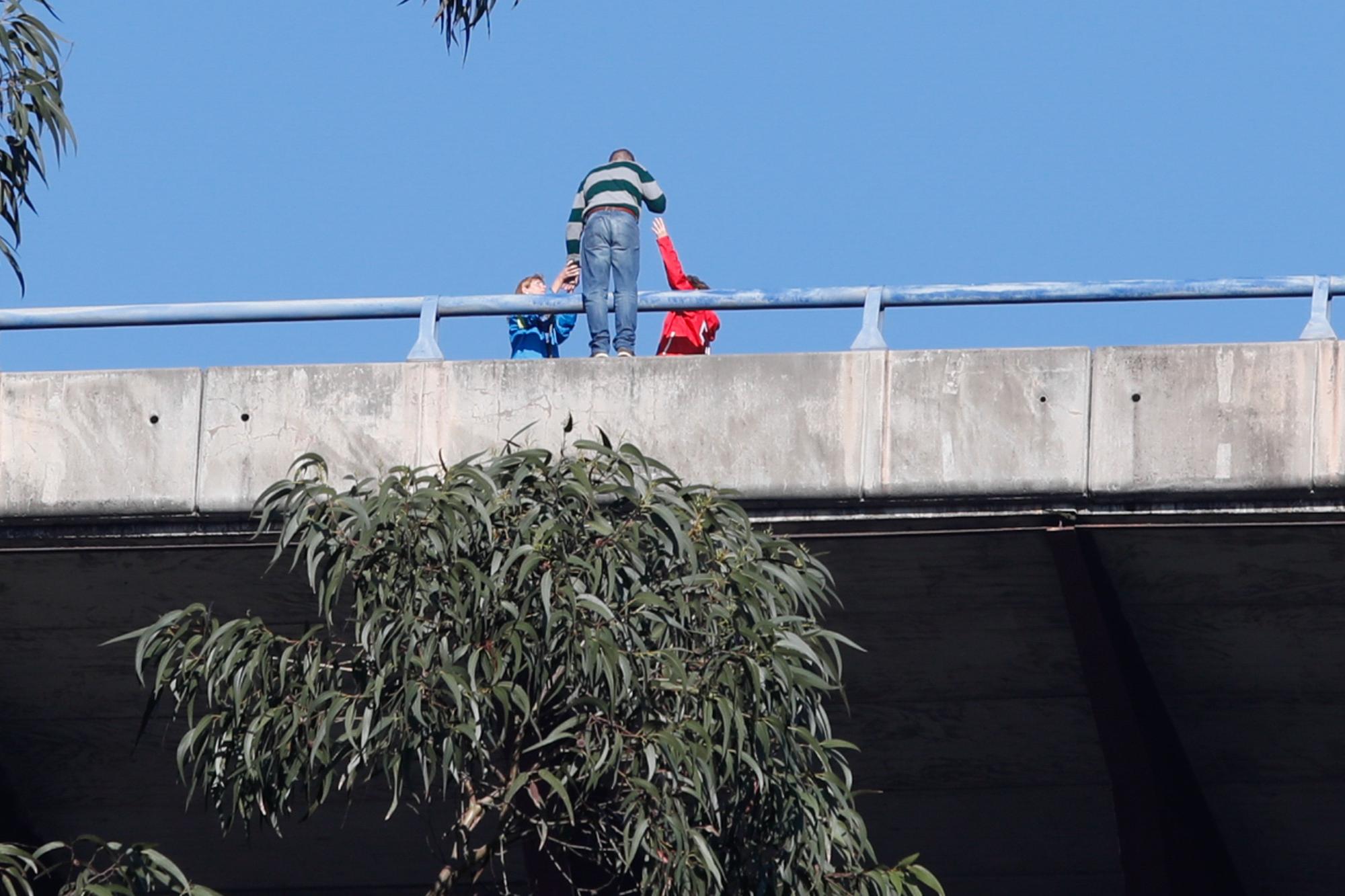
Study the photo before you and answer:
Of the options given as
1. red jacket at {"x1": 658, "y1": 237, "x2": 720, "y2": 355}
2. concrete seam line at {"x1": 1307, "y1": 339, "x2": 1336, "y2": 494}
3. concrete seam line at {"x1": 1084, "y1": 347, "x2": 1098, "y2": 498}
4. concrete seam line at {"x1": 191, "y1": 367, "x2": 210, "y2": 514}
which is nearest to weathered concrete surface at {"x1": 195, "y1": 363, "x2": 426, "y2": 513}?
concrete seam line at {"x1": 191, "y1": 367, "x2": 210, "y2": 514}

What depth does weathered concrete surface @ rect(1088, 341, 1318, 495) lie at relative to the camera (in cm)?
1291

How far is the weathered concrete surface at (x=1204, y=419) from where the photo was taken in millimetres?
12914

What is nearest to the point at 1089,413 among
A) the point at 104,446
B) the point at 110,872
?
the point at 104,446

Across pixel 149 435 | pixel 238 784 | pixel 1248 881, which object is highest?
pixel 149 435

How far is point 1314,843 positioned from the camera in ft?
62.4

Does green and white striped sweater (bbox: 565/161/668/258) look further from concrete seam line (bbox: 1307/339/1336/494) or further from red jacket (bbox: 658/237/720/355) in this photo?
concrete seam line (bbox: 1307/339/1336/494)

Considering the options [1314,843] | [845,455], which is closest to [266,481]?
[845,455]

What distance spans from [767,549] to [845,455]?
7.57 ft

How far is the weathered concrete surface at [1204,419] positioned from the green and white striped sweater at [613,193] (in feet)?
10.4

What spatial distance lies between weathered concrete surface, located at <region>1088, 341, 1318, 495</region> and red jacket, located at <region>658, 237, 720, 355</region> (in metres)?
3.10

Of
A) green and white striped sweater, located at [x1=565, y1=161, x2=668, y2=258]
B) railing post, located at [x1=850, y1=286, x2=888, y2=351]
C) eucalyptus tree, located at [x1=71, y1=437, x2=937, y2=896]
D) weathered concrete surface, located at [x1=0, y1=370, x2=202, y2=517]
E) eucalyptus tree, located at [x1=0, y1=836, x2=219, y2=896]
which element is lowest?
eucalyptus tree, located at [x1=0, y1=836, x2=219, y2=896]

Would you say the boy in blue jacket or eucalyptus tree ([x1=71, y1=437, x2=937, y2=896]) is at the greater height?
the boy in blue jacket

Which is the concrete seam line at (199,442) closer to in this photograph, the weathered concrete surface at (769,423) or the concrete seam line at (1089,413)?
the weathered concrete surface at (769,423)

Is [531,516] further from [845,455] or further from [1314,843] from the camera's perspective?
[1314,843]
